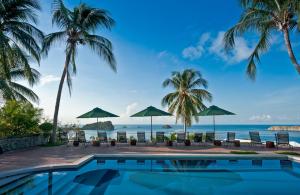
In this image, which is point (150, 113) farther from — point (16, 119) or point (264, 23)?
point (264, 23)

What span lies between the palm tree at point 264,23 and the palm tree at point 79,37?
25.6ft

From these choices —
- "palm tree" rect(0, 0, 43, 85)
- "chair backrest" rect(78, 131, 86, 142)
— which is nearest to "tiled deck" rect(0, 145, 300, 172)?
"chair backrest" rect(78, 131, 86, 142)

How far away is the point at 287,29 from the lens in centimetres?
1227

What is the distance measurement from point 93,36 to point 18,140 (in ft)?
25.6

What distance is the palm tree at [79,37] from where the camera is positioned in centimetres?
1580

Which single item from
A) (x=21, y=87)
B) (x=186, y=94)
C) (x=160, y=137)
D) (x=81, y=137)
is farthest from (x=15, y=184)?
(x=186, y=94)

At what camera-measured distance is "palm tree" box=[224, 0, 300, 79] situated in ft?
39.7

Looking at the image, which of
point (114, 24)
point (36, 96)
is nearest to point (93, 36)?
point (114, 24)

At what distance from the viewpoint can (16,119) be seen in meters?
13.3

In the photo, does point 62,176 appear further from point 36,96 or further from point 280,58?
point 280,58

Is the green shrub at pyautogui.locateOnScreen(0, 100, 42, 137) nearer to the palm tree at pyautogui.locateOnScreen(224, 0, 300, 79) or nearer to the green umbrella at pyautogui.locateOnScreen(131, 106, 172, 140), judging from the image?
the green umbrella at pyautogui.locateOnScreen(131, 106, 172, 140)

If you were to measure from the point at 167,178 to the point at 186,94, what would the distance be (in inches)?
464

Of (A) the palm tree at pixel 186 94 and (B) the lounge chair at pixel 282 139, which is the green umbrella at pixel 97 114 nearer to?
(A) the palm tree at pixel 186 94

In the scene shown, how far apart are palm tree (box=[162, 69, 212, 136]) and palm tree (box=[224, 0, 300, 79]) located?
591 centimetres
